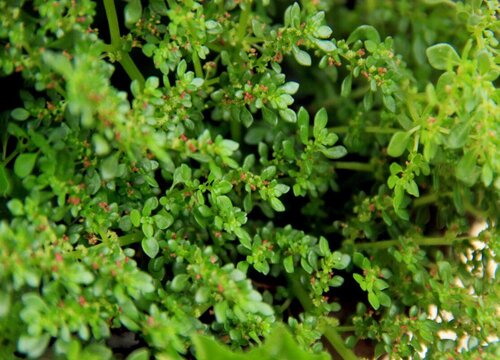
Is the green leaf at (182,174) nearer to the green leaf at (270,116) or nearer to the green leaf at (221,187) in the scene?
the green leaf at (221,187)

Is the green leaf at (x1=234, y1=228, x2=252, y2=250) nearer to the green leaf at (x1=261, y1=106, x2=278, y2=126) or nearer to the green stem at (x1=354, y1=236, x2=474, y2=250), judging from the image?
the green leaf at (x1=261, y1=106, x2=278, y2=126)

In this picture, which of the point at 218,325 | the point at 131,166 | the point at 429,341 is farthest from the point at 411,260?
the point at 131,166

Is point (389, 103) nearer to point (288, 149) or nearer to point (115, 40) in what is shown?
point (288, 149)

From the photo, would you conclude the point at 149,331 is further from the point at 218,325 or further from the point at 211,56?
the point at 211,56

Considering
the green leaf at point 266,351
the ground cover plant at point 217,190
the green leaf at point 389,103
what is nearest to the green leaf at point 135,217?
the ground cover plant at point 217,190

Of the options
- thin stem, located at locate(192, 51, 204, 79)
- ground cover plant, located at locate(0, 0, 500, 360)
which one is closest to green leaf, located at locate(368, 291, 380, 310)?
ground cover plant, located at locate(0, 0, 500, 360)

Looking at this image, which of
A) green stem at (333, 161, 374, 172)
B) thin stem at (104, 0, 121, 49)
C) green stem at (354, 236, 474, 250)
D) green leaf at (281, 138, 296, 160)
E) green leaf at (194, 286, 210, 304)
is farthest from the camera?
green stem at (333, 161, 374, 172)

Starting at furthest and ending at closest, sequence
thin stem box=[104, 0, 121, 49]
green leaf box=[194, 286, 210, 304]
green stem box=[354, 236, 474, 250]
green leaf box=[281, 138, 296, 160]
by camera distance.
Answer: green stem box=[354, 236, 474, 250], green leaf box=[281, 138, 296, 160], thin stem box=[104, 0, 121, 49], green leaf box=[194, 286, 210, 304]
